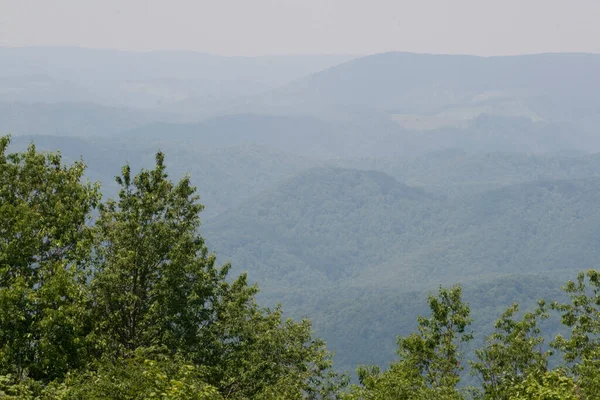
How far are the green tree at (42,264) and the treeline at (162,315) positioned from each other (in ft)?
0.24

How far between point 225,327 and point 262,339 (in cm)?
286

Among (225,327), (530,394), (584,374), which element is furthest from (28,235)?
(584,374)

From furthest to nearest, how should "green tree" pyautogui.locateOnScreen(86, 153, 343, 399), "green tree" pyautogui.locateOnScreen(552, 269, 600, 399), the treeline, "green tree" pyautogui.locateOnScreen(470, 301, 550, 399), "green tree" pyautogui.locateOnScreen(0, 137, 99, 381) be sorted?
"green tree" pyautogui.locateOnScreen(470, 301, 550, 399)
"green tree" pyautogui.locateOnScreen(552, 269, 600, 399)
"green tree" pyautogui.locateOnScreen(86, 153, 343, 399)
the treeline
"green tree" pyautogui.locateOnScreen(0, 137, 99, 381)

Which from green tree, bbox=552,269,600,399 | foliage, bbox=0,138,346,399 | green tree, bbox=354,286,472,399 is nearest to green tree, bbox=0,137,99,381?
foliage, bbox=0,138,346,399

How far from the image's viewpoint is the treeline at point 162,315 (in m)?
30.1

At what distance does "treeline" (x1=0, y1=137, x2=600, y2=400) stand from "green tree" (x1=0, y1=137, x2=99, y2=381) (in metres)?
0.07

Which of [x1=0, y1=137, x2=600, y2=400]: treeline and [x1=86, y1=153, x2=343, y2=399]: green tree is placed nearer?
[x1=0, y1=137, x2=600, y2=400]: treeline

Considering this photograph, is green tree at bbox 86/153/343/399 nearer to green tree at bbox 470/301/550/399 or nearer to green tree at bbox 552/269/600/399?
green tree at bbox 470/301/550/399

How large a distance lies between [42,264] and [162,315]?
707cm

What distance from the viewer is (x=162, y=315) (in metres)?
38.2

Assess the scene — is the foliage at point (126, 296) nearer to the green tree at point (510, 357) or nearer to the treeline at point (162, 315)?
the treeline at point (162, 315)

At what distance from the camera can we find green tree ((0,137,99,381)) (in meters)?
29.5

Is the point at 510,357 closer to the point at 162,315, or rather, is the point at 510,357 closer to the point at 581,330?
the point at 581,330

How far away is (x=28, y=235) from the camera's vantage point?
111ft
